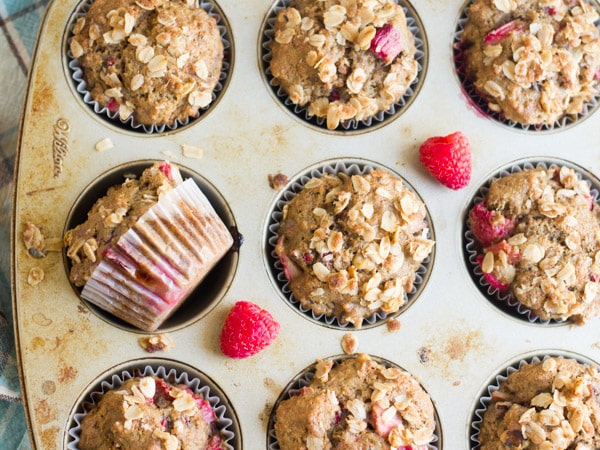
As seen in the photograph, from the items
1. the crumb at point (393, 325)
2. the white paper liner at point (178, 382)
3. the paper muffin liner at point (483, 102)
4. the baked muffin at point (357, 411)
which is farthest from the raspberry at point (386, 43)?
the white paper liner at point (178, 382)

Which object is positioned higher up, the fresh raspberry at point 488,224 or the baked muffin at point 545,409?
A: the fresh raspberry at point 488,224

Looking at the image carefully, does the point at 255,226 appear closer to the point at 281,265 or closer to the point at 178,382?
the point at 281,265

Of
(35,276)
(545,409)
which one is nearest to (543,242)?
(545,409)

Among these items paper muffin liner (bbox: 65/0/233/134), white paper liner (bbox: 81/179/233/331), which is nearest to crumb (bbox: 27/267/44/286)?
white paper liner (bbox: 81/179/233/331)

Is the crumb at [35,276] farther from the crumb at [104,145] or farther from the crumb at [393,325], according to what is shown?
the crumb at [393,325]

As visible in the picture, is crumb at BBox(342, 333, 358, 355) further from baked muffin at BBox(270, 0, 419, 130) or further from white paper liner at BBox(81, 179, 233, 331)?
baked muffin at BBox(270, 0, 419, 130)
